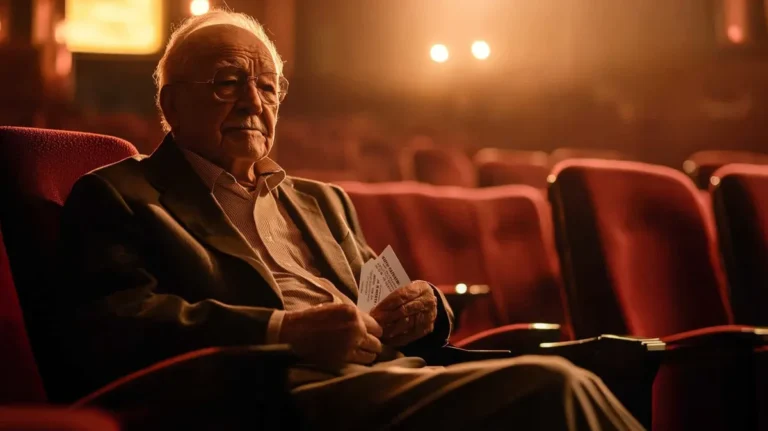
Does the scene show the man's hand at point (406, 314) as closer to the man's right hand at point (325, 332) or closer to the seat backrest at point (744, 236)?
the man's right hand at point (325, 332)

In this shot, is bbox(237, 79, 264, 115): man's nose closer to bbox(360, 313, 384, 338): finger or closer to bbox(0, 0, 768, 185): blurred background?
bbox(360, 313, 384, 338): finger

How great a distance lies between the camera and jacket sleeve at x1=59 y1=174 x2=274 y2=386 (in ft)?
3.84

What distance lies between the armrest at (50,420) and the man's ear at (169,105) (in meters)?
1.00

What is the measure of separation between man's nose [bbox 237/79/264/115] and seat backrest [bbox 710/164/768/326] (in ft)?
3.62

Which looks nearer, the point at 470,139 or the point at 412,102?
the point at 470,139

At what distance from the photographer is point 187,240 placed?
1308mm

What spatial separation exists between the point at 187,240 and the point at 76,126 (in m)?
4.36

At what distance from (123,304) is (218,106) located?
0.48 meters

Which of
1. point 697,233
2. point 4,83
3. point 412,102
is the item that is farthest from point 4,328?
point 412,102

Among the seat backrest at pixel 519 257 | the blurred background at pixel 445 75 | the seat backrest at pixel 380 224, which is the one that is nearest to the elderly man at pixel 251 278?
the seat backrest at pixel 380 224

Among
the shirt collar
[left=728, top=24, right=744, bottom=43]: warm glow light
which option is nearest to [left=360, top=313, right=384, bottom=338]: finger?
the shirt collar

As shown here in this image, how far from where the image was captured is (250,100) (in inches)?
60.9

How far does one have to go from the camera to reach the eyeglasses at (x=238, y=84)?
60.4 inches

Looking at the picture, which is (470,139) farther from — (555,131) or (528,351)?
(528,351)
